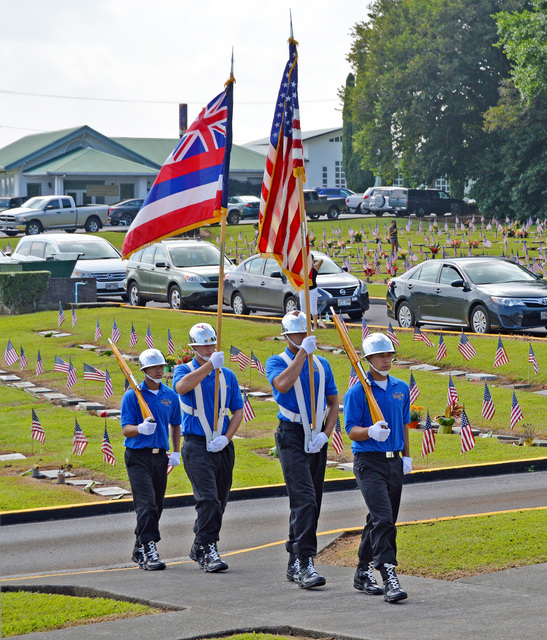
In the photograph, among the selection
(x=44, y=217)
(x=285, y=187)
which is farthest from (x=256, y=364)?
(x=44, y=217)

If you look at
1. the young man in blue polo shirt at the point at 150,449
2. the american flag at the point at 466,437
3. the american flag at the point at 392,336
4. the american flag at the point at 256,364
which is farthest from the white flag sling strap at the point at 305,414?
the american flag at the point at 392,336

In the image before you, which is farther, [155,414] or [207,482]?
[155,414]

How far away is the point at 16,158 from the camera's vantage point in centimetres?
6694

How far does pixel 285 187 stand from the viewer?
957 cm

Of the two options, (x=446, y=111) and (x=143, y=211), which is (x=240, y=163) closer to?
(x=446, y=111)

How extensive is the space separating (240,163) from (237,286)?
155 ft

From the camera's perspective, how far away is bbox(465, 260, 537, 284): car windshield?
865 inches

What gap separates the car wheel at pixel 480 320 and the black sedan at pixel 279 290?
3558mm

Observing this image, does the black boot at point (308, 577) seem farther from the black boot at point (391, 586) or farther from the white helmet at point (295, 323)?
the white helmet at point (295, 323)

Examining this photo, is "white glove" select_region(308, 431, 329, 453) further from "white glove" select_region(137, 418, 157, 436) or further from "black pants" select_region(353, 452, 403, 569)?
"white glove" select_region(137, 418, 157, 436)

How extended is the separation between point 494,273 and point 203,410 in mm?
Result: 14405

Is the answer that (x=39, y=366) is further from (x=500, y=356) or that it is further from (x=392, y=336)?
(x=500, y=356)

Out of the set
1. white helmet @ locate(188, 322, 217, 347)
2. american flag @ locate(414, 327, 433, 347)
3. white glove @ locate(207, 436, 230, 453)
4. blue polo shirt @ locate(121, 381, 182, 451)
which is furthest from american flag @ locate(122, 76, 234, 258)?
american flag @ locate(414, 327, 433, 347)

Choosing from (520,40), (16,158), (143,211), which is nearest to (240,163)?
(16,158)
